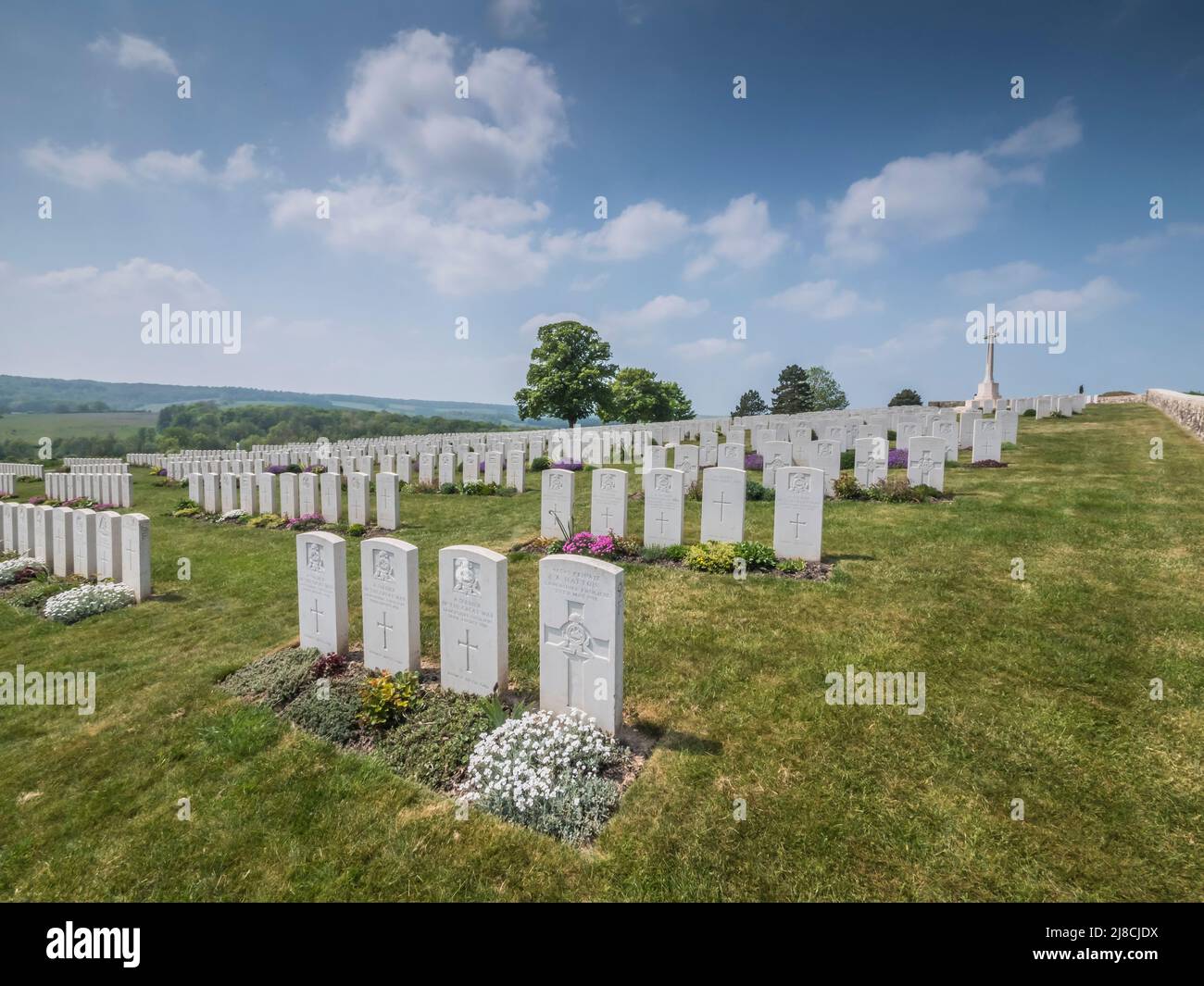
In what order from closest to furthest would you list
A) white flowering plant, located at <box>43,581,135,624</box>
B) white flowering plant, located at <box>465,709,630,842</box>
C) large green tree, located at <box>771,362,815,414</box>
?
white flowering plant, located at <box>465,709,630,842</box> → white flowering plant, located at <box>43,581,135,624</box> → large green tree, located at <box>771,362,815,414</box>

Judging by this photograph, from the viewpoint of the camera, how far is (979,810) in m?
3.88

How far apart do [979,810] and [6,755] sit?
8.63m

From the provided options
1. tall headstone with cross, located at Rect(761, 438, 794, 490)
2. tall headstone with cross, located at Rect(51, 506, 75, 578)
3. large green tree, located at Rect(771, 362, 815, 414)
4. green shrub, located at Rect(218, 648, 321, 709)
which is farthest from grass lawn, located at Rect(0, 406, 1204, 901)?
large green tree, located at Rect(771, 362, 815, 414)

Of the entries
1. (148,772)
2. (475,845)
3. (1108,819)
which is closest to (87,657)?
(148,772)

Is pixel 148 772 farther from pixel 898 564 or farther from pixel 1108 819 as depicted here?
pixel 898 564

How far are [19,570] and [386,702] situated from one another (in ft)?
37.8

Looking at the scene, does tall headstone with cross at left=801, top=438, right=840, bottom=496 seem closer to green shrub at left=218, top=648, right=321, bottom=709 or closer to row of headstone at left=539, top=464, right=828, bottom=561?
row of headstone at left=539, top=464, right=828, bottom=561

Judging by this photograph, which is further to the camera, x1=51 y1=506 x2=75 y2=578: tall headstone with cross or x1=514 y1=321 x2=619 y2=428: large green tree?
x1=514 y1=321 x2=619 y2=428: large green tree

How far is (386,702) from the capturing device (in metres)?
5.35

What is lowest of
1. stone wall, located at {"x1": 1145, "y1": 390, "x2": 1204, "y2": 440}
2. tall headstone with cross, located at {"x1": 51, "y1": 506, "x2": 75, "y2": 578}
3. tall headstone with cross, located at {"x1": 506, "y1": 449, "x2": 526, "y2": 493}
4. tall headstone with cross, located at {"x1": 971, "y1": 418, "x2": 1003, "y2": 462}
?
tall headstone with cross, located at {"x1": 51, "y1": 506, "x2": 75, "y2": 578}

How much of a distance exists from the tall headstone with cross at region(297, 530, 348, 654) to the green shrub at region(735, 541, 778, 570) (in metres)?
6.06

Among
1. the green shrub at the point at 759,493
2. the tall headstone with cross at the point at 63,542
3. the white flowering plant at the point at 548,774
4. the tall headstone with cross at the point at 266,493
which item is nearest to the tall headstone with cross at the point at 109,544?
the tall headstone with cross at the point at 63,542

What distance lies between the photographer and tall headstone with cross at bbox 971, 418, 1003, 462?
17484 mm

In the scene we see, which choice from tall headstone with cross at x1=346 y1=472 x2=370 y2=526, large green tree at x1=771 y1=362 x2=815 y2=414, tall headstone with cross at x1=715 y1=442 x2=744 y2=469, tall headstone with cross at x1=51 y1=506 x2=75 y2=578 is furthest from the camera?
large green tree at x1=771 y1=362 x2=815 y2=414
